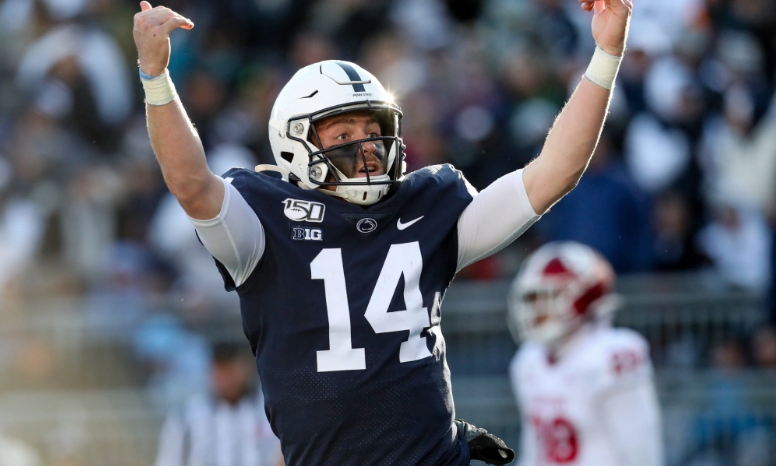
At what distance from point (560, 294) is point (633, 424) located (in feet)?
3.12

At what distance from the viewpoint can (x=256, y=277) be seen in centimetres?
391

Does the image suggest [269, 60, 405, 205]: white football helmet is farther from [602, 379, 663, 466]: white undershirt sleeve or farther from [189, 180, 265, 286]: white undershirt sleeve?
[602, 379, 663, 466]: white undershirt sleeve

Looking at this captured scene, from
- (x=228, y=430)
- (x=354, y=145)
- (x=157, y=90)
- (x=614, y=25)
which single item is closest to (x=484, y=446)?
(x=354, y=145)

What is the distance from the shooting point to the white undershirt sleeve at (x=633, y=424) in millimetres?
6406

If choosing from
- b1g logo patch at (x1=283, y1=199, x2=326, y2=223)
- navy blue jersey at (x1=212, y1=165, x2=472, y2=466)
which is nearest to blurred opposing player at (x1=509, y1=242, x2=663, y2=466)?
navy blue jersey at (x1=212, y1=165, x2=472, y2=466)

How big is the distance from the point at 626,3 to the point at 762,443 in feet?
17.4

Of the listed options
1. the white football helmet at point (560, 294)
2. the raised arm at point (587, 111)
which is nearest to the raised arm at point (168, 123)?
the raised arm at point (587, 111)

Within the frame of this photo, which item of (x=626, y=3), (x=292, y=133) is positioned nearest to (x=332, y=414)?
(x=292, y=133)

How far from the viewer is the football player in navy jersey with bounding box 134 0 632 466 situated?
3.75 m

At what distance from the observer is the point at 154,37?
3637mm

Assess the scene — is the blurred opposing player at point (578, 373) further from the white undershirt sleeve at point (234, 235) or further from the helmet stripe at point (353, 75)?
the white undershirt sleeve at point (234, 235)

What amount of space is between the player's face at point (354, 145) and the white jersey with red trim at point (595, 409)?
2933 millimetres

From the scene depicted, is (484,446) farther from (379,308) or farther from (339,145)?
(339,145)

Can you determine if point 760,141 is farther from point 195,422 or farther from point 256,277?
point 256,277
